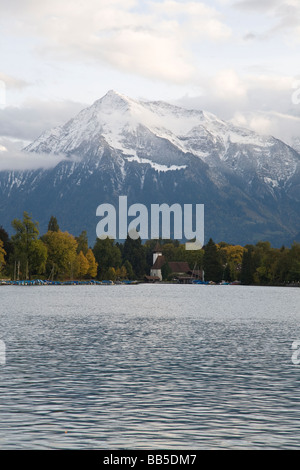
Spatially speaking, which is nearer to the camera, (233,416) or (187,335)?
(233,416)

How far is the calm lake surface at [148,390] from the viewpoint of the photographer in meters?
26.2

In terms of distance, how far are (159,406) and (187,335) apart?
34322mm

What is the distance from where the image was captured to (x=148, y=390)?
35938 millimetres

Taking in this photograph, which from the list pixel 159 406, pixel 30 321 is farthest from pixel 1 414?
pixel 30 321

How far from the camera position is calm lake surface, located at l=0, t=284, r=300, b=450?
86.0ft

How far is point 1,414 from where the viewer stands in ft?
97.6

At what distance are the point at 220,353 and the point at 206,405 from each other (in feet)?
64.4

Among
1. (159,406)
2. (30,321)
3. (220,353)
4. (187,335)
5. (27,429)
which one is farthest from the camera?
(30,321)
